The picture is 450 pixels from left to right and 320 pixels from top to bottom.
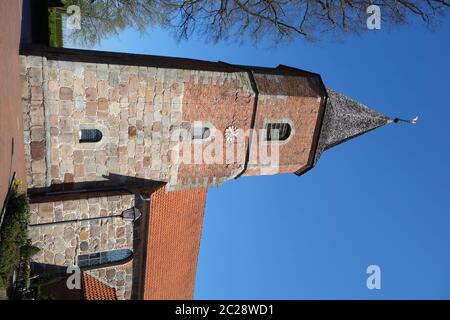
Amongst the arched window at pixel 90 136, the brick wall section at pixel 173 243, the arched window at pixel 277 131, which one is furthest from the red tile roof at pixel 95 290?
the arched window at pixel 277 131

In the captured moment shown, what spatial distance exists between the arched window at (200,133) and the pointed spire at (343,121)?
3.56m

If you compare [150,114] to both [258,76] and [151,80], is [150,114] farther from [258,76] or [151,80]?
[258,76]

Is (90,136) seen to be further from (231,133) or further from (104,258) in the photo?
(231,133)

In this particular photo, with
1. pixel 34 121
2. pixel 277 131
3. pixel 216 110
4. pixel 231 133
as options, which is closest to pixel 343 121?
pixel 277 131

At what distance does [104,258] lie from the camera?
34.9ft

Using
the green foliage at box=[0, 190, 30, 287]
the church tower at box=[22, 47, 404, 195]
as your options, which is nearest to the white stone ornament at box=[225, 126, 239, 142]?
the church tower at box=[22, 47, 404, 195]

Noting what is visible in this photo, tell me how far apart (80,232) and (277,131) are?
18.6ft

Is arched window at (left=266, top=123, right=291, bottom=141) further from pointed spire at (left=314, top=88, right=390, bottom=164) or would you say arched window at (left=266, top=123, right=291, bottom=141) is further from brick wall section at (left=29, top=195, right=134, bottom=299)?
brick wall section at (left=29, top=195, right=134, bottom=299)

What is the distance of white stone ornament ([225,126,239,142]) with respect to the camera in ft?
36.5
